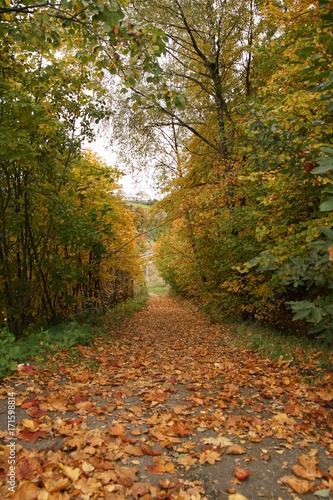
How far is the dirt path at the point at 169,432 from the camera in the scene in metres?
2.26

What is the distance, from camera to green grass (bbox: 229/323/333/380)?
16.5 feet

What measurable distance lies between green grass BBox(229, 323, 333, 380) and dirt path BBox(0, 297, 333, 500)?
35 centimetres

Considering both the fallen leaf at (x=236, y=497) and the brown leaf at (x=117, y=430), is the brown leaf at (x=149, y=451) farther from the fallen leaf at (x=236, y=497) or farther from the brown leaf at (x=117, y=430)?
the fallen leaf at (x=236, y=497)

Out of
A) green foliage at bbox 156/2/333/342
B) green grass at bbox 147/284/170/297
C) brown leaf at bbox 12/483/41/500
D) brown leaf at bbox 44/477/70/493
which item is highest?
green foliage at bbox 156/2/333/342

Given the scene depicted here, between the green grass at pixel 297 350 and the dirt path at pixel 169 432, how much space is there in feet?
1.16

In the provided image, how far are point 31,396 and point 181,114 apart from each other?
10273 millimetres

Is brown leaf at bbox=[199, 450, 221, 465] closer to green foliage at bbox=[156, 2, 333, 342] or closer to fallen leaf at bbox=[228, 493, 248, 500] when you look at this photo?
fallen leaf at bbox=[228, 493, 248, 500]

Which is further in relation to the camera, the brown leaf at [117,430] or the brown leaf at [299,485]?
the brown leaf at [117,430]

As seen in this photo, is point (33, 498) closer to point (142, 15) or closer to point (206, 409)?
point (206, 409)

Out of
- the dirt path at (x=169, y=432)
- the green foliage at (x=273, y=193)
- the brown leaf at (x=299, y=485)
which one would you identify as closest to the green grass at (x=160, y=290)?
the green foliage at (x=273, y=193)

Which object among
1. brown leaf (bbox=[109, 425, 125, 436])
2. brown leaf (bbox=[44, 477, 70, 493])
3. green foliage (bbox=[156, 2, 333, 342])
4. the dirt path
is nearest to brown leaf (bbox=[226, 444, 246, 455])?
the dirt path

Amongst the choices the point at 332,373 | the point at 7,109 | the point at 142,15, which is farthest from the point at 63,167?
the point at 332,373

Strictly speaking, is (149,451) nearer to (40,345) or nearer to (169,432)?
(169,432)

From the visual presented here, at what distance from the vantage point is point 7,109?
5.32 metres
